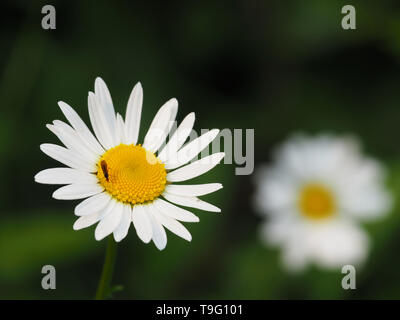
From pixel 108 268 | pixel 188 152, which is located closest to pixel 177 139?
pixel 188 152

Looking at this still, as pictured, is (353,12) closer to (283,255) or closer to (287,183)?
(287,183)

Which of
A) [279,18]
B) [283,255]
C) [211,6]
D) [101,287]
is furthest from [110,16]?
[101,287]

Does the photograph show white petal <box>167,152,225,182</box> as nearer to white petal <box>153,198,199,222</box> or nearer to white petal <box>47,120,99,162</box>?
white petal <box>153,198,199,222</box>

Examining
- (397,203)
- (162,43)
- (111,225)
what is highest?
(162,43)

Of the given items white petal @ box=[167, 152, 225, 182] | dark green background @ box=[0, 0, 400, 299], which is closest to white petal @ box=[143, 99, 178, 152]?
white petal @ box=[167, 152, 225, 182]

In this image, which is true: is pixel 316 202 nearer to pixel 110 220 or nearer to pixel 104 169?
pixel 104 169

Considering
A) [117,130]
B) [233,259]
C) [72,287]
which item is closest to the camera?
[117,130]

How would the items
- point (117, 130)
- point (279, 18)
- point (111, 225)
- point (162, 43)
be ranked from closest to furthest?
point (111, 225)
point (117, 130)
point (162, 43)
point (279, 18)
